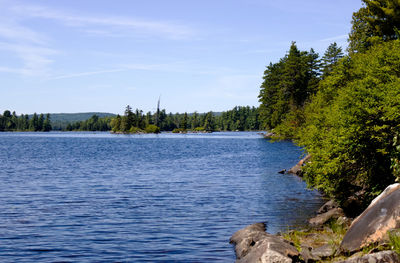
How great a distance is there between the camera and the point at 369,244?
1222cm

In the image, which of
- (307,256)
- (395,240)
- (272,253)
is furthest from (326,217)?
(395,240)

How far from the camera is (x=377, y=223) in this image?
492 inches

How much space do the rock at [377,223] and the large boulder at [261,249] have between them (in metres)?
1.84

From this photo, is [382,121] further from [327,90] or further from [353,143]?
[327,90]

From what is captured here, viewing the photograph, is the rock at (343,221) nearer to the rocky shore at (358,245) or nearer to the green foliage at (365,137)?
the green foliage at (365,137)

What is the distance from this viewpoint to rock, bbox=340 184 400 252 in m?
12.1

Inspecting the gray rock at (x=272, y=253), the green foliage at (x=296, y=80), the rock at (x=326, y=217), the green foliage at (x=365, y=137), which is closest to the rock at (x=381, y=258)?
the gray rock at (x=272, y=253)

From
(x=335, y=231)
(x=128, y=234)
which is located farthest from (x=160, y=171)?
(x=335, y=231)

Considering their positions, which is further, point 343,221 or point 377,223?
point 343,221

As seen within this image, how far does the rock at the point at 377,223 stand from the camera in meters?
12.1

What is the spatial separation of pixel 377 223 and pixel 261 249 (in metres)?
3.69

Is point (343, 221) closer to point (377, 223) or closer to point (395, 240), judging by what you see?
point (377, 223)

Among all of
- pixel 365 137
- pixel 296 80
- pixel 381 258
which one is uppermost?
pixel 296 80

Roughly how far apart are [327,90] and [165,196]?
1383 centimetres
